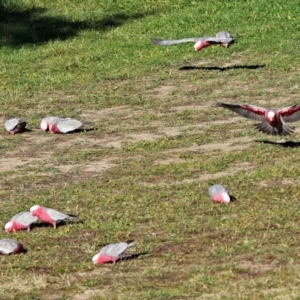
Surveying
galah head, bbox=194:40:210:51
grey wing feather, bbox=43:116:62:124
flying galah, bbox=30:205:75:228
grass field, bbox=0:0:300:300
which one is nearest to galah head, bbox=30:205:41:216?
flying galah, bbox=30:205:75:228

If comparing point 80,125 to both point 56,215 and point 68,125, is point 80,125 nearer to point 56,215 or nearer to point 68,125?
point 68,125

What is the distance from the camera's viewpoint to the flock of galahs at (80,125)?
744 centimetres

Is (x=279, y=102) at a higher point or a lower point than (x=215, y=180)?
lower

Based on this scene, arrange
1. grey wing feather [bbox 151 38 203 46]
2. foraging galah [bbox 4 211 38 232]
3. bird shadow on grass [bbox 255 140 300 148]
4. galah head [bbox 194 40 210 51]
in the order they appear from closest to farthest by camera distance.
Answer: foraging galah [bbox 4 211 38 232] → bird shadow on grass [bbox 255 140 300 148] → grey wing feather [bbox 151 38 203 46] → galah head [bbox 194 40 210 51]

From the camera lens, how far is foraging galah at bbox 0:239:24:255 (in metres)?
7.70

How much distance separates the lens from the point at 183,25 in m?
16.4

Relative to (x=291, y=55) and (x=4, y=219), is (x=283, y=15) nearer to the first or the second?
(x=291, y=55)

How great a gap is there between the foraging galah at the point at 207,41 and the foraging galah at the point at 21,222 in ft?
21.1

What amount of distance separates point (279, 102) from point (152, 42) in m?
3.41

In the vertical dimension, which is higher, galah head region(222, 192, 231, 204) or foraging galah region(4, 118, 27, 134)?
galah head region(222, 192, 231, 204)

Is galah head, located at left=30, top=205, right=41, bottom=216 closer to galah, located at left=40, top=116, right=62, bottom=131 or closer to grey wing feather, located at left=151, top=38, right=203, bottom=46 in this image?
galah, located at left=40, top=116, right=62, bottom=131

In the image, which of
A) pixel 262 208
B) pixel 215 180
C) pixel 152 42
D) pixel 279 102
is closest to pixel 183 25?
pixel 152 42

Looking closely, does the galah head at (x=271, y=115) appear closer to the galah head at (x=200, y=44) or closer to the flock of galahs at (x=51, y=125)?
the flock of galahs at (x=51, y=125)

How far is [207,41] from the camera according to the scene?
1449 centimetres
